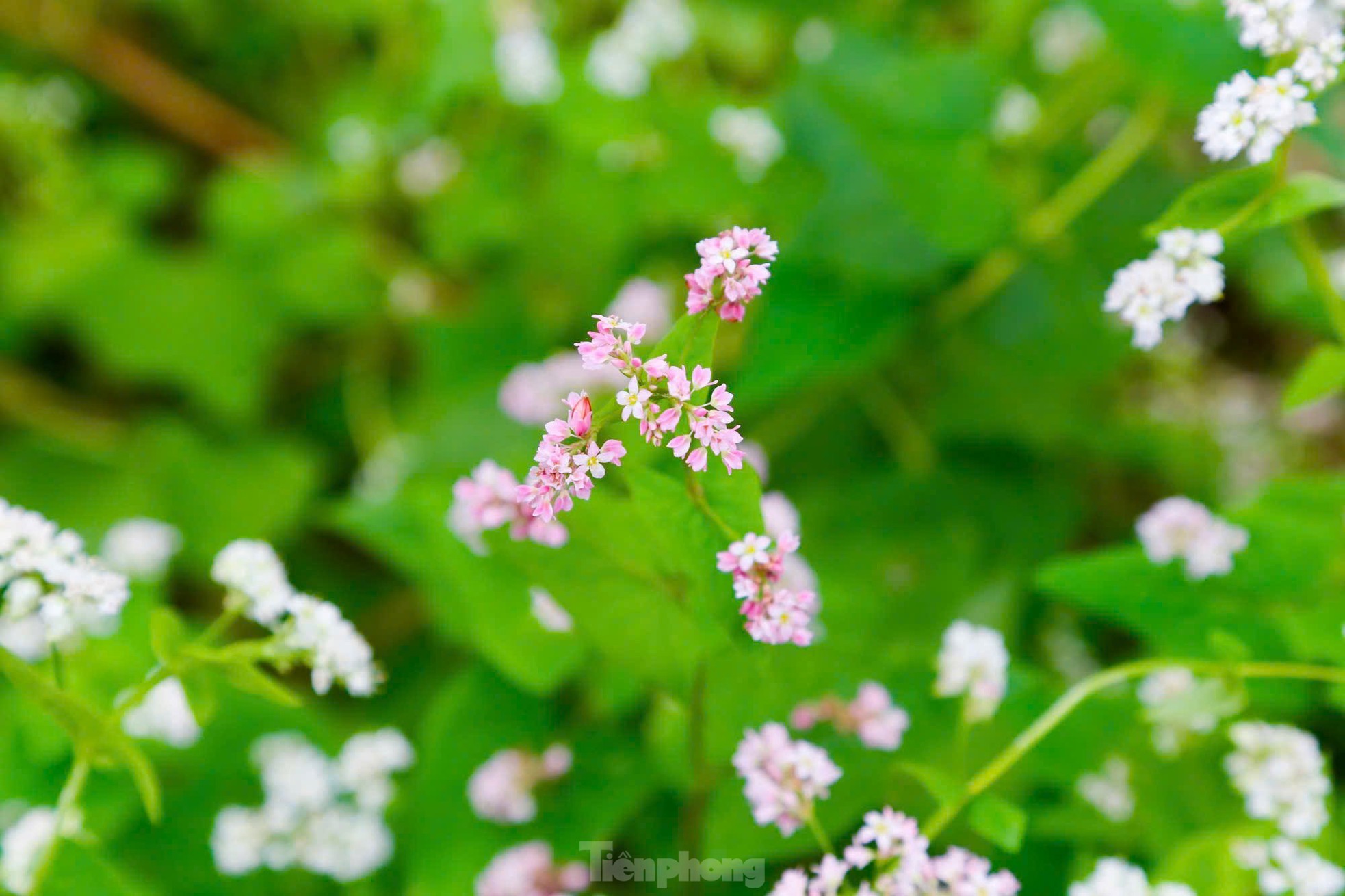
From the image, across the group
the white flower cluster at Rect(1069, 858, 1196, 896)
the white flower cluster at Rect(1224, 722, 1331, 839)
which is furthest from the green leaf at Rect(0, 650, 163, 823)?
the white flower cluster at Rect(1224, 722, 1331, 839)

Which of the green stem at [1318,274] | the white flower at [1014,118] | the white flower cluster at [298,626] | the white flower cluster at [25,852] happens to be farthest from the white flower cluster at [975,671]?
the white flower at [1014,118]

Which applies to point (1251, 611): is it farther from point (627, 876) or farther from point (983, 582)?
point (627, 876)

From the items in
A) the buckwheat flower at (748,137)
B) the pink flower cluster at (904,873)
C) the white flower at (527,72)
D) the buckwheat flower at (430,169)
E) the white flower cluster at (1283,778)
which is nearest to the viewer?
the pink flower cluster at (904,873)

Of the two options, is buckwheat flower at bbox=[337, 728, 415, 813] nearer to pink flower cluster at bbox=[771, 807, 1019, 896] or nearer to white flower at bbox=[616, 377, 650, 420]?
pink flower cluster at bbox=[771, 807, 1019, 896]

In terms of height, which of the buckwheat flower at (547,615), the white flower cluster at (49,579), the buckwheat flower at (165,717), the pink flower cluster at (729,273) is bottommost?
the white flower cluster at (49,579)

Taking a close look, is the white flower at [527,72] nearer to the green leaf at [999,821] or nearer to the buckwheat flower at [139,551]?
the buckwheat flower at [139,551]

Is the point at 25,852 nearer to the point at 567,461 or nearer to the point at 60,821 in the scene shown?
the point at 60,821

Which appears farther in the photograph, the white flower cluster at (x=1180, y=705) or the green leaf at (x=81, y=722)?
the white flower cluster at (x=1180, y=705)
